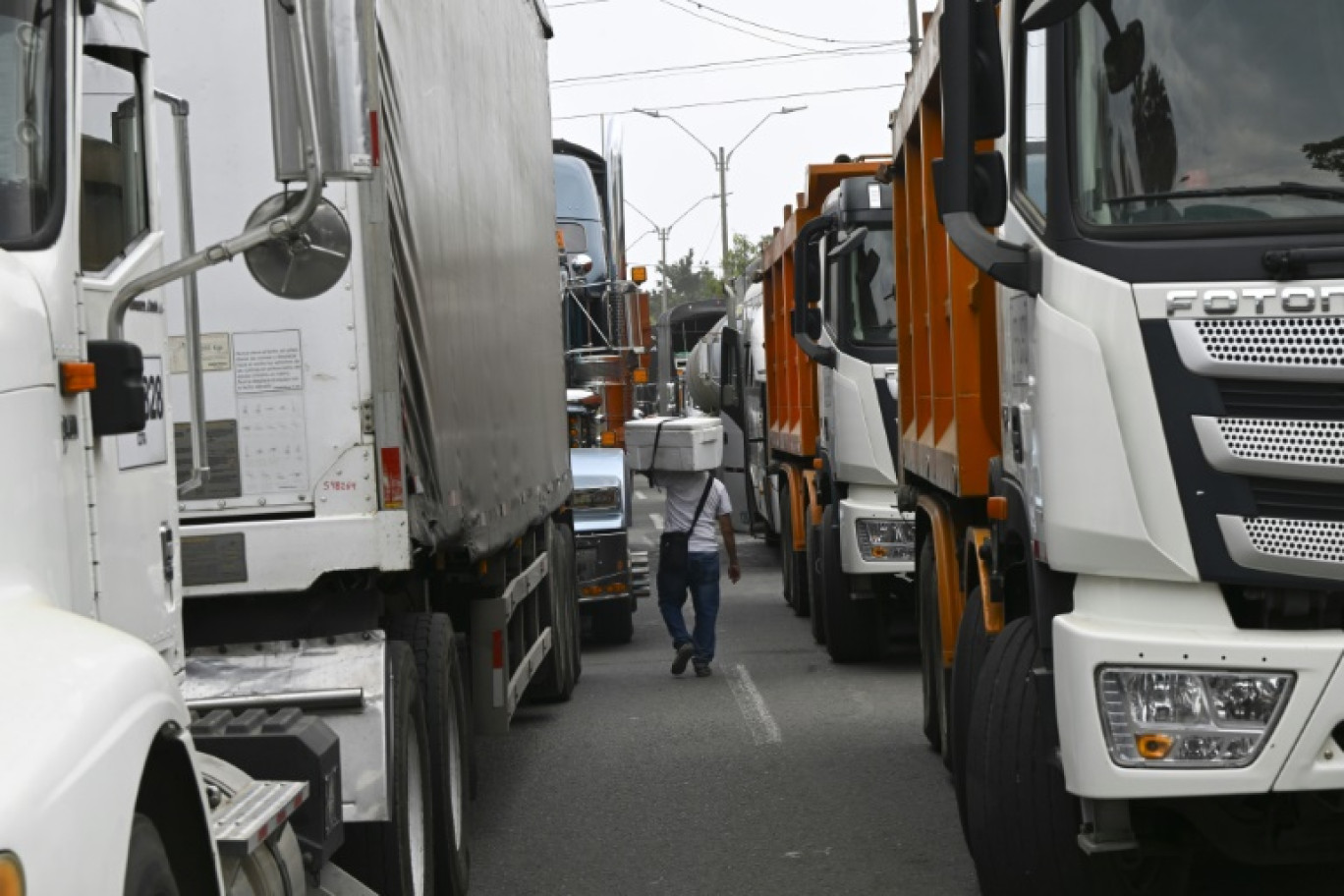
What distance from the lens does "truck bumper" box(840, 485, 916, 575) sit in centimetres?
1368

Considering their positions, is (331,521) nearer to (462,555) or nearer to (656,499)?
(462,555)

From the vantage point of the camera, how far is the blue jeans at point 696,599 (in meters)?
14.5

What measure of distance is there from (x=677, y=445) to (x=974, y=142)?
29.5ft

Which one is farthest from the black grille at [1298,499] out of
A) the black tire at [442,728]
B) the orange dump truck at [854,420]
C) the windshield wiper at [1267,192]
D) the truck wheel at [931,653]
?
the orange dump truck at [854,420]

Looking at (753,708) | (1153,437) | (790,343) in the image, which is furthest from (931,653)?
(790,343)

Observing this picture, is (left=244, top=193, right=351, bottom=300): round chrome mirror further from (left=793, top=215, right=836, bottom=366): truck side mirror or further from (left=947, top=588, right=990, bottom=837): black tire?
(left=793, top=215, right=836, bottom=366): truck side mirror

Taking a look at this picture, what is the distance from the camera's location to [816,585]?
1555 cm

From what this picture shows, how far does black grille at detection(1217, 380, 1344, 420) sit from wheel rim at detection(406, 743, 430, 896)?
3205mm

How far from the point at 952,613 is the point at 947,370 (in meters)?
1.17

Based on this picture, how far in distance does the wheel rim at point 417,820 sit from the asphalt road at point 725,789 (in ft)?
3.37

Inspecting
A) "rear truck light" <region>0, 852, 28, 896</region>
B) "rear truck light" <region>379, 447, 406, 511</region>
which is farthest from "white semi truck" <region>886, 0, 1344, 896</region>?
"rear truck light" <region>0, 852, 28, 896</region>

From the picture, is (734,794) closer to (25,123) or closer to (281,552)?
(281,552)

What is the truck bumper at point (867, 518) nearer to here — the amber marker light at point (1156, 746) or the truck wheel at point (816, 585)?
the truck wheel at point (816, 585)

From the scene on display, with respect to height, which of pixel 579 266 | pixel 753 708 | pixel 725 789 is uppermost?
pixel 579 266
